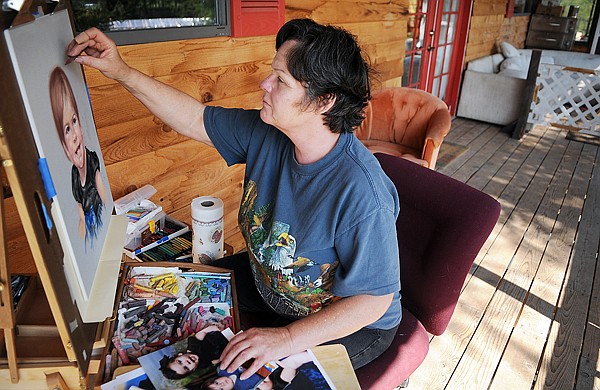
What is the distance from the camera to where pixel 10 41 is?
0.63 meters

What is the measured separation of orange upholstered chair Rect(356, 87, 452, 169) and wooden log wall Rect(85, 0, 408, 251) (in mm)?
699

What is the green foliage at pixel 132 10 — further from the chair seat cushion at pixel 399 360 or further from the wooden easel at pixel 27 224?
the chair seat cushion at pixel 399 360

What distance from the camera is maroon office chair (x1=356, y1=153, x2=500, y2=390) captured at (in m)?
1.19

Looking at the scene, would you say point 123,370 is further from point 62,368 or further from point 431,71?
point 431,71

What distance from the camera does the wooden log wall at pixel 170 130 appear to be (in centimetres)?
169

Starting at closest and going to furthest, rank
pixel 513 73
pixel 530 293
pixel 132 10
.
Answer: pixel 132 10
pixel 530 293
pixel 513 73

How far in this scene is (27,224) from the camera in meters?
0.62

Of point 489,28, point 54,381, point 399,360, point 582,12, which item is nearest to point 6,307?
point 54,381

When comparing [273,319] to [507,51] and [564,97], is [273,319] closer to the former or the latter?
[564,97]

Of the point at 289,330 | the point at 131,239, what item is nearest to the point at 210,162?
the point at 131,239

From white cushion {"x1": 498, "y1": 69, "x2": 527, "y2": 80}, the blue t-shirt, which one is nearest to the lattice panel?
white cushion {"x1": 498, "y1": 69, "x2": 527, "y2": 80}

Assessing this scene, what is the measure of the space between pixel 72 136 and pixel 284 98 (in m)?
0.47

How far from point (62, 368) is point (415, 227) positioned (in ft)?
3.10

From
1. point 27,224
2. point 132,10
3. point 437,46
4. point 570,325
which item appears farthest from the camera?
point 437,46
